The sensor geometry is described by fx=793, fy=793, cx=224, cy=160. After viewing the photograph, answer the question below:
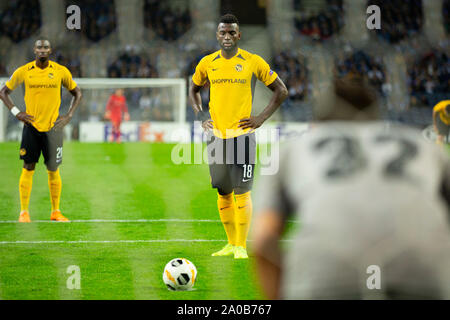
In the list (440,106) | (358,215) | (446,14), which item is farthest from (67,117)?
(440,106)

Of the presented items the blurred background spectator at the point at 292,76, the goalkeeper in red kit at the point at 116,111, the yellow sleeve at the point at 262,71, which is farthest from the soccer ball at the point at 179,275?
the goalkeeper in red kit at the point at 116,111

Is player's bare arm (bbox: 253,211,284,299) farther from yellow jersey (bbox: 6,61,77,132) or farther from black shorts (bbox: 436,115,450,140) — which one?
black shorts (bbox: 436,115,450,140)

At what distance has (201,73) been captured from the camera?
6445mm

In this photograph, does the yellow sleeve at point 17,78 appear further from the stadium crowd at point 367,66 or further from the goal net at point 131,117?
the goal net at point 131,117

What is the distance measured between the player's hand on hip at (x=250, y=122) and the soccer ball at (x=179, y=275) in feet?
4.80

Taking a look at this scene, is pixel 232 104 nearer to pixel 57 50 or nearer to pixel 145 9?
pixel 145 9

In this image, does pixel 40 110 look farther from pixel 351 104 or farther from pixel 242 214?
pixel 351 104

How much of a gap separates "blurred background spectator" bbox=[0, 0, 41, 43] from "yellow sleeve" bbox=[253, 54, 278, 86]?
7.56 metres

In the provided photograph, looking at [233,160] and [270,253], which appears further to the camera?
[233,160]

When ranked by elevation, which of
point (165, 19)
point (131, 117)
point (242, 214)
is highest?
point (165, 19)

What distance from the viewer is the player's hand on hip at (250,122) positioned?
20.3 feet

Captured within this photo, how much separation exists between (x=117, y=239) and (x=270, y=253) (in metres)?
5.26

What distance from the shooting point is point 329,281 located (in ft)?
7.50

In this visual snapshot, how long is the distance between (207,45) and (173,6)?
125 inches
